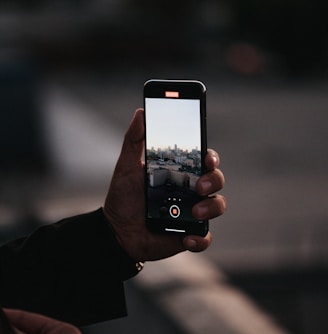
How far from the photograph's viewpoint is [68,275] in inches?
112

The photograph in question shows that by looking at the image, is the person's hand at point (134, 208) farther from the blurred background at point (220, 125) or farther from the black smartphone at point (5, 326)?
the blurred background at point (220, 125)

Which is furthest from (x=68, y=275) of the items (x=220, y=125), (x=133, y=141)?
(x=220, y=125)

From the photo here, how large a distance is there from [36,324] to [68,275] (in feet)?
4.42

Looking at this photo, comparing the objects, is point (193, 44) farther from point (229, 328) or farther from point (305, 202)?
point (229, 328)

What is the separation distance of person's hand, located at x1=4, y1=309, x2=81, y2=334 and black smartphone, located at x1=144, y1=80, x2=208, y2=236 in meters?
1.37

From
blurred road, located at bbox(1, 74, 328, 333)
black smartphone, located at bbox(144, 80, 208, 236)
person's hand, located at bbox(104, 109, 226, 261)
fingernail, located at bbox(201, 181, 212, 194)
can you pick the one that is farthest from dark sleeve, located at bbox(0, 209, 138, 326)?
blurred road, located at bbox(1, 74, 328, 333)

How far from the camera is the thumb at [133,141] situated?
2.87m

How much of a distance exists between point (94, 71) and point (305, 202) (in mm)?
20087

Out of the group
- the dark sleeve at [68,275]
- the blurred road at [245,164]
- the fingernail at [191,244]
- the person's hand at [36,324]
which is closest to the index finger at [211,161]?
the fingernail at [191,244]

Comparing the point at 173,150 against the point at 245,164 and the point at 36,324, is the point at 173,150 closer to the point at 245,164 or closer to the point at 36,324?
the point at 36,324

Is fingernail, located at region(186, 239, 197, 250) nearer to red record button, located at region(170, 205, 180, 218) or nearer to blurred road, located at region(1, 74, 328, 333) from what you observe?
red record button, located at region(170, 205, 180, 218)

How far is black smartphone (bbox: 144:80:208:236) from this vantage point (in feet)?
9.47

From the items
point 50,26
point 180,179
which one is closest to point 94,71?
point 50,26

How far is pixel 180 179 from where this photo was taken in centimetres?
292
